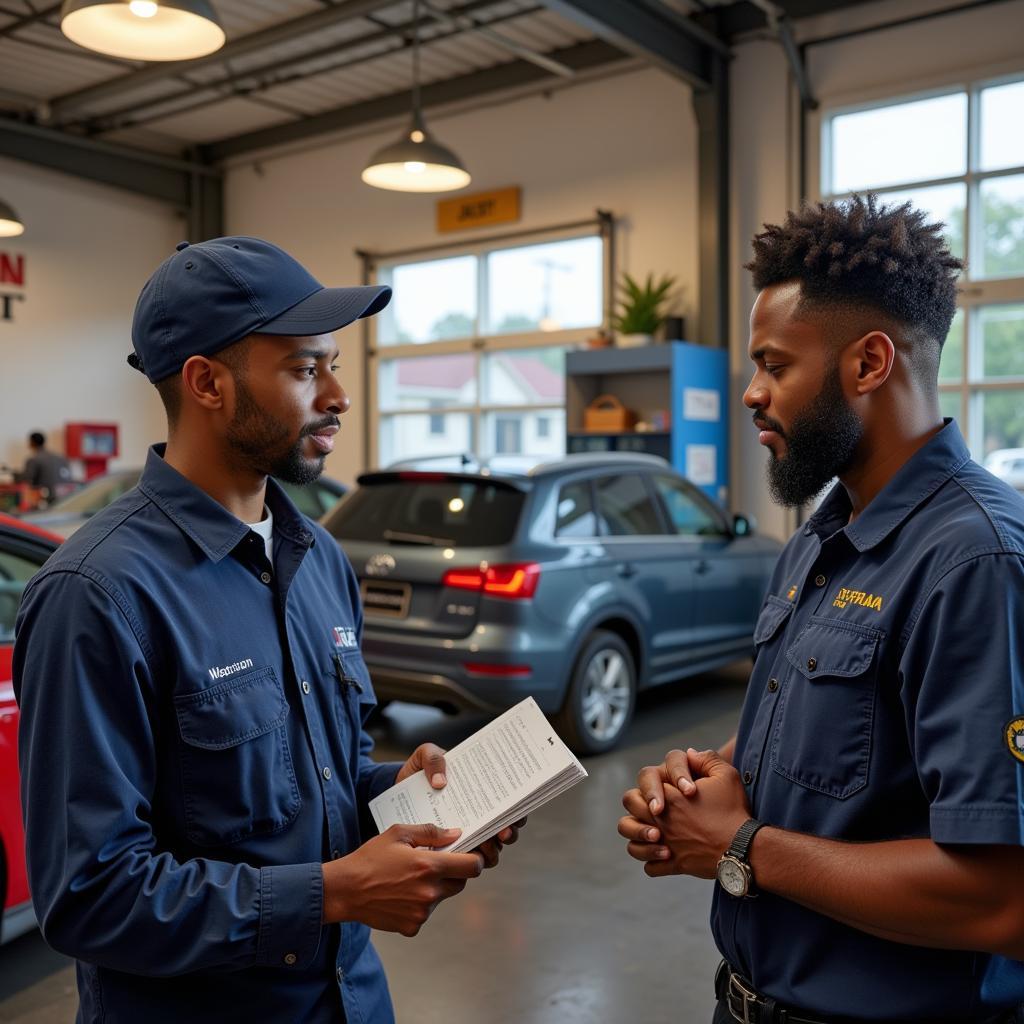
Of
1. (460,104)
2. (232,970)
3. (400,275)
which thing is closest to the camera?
(232,970)

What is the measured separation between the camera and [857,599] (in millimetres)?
1483

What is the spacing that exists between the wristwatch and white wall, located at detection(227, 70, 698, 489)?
955 centimetres

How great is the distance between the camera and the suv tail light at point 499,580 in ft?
17.2

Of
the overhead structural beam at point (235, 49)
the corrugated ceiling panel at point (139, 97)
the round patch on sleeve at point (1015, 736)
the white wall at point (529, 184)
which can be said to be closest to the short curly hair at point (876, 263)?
the round patch on sleeve at point (1015, 736)

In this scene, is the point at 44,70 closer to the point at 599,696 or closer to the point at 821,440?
the point at 599,696

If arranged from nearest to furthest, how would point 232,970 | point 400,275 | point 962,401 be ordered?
point 232,970 → point 962,401 → point 400,275

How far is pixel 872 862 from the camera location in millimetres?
1321

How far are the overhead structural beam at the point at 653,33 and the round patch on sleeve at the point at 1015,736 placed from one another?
8.19m

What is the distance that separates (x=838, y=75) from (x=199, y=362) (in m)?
9.59

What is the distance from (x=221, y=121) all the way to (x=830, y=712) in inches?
558

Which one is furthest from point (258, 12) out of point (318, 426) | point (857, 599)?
point (857, 599)

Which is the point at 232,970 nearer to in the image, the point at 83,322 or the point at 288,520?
the point at 288,520

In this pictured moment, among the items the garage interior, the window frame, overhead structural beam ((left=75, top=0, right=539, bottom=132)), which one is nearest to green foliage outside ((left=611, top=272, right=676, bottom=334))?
the garage interior

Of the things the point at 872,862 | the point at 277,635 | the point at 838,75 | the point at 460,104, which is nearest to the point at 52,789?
the point at 277,635
